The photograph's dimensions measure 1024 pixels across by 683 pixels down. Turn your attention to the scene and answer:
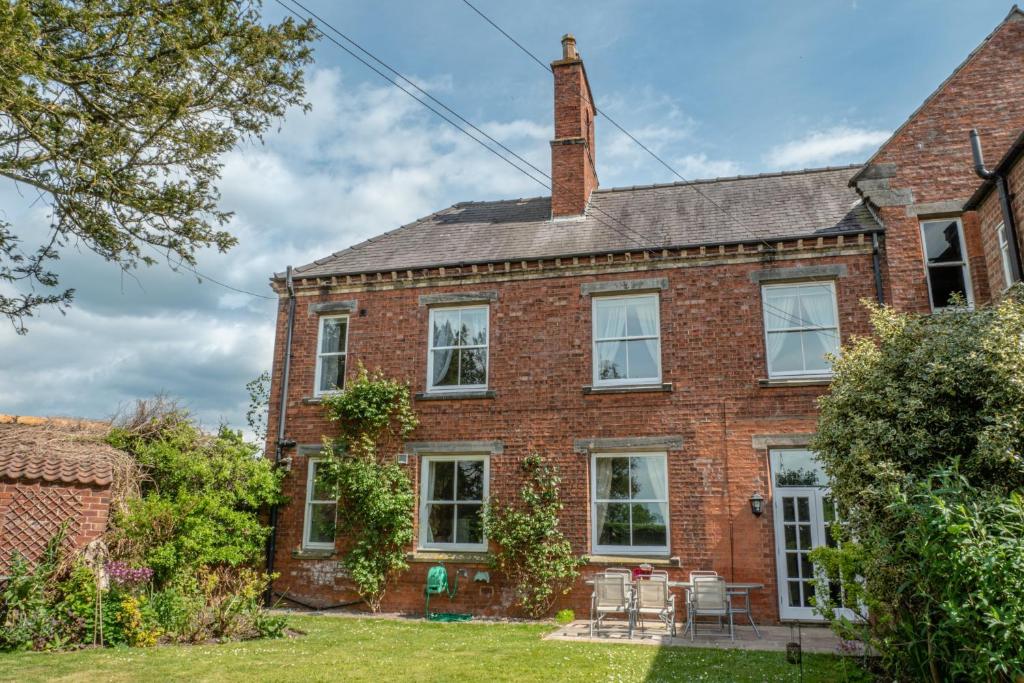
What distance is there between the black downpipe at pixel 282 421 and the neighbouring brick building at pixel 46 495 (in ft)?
13.5

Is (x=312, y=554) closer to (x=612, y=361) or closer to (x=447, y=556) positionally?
(x=447, y=556)

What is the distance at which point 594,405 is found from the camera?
1405cm

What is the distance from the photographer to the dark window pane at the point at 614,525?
1354 cm

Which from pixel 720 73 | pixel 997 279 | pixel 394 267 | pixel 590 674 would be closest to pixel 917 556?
pixel 590 674

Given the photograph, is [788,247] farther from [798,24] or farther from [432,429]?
[432,429]

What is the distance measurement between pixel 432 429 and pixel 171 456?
4.82 metres

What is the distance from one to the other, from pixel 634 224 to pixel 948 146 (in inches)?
236

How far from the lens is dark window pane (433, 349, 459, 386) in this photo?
1522 centimetres

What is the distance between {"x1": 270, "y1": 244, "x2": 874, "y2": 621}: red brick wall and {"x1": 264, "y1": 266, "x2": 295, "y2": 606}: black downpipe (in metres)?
0.16

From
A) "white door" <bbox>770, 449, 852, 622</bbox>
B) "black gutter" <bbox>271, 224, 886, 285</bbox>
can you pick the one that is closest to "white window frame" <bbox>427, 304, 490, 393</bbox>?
"black gutter" <bbox>271, 224, 886, 285</bbox>

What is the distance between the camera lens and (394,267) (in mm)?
15773

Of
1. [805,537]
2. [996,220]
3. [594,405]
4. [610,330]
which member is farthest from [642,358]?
[996,220]

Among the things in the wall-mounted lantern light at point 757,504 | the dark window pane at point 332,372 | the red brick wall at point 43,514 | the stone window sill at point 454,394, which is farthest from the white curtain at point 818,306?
the red brick wall at point 43,514

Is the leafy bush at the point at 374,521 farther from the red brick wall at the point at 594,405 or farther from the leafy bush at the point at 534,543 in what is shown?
the leafy bush at the point at 534,543
